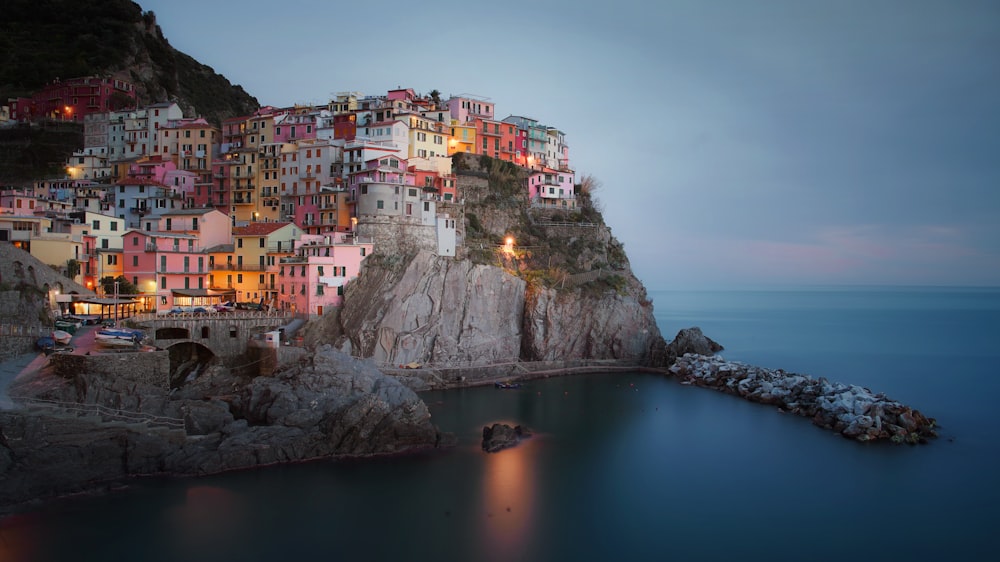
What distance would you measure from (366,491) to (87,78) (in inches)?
2329

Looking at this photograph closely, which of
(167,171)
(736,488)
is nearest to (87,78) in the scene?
(167,171)

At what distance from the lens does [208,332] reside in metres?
37.6

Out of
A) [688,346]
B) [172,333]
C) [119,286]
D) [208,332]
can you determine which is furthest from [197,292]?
[688,346]

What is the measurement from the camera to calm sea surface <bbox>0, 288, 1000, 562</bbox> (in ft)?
69.5

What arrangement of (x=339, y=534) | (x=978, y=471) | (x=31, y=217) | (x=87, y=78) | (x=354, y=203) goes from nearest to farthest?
(x=339, y=534) → (x=978, y=471) → (x=31, y=217) → (x=354, y=203) → (x=87, y=78)

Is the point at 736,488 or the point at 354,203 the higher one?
the point at 354,203

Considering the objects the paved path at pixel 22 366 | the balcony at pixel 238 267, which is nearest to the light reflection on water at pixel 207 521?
the paved path at pixel 22 366

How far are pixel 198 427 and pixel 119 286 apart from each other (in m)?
15.4

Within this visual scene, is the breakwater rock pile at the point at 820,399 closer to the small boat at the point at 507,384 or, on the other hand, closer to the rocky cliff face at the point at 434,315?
the small boat at the point at 507,384

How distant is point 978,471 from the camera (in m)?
28.8

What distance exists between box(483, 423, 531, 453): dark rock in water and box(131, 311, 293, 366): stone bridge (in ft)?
48.3

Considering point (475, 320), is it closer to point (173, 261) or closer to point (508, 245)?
point (508, 245)

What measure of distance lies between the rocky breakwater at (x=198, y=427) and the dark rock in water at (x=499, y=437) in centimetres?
224

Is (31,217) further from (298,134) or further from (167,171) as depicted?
(298,134)
